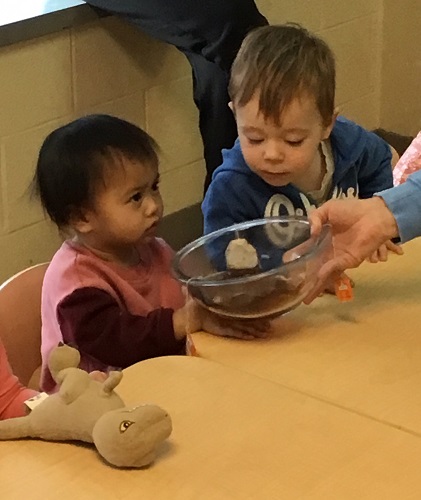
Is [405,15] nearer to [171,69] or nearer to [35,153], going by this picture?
[171,69]

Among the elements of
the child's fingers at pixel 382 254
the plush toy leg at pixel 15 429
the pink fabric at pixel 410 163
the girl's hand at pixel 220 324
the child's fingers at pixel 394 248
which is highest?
the plush toy leg at pixel 15 429

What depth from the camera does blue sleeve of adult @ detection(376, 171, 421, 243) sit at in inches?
50.1

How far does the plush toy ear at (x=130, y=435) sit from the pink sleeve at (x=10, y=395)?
0.82 feet

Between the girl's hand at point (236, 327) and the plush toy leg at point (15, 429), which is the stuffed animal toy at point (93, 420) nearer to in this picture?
the plush toy leg at point (15, 429)

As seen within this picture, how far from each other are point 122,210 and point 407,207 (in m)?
0.45

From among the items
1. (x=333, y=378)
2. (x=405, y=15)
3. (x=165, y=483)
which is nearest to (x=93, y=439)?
(x=165, y=483)

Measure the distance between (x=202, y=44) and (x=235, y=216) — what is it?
35.9 inches

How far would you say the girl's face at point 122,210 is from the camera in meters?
1.48

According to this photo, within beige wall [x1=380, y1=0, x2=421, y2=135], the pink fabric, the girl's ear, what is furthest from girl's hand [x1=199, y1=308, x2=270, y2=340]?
beige wall [x1=380, y1=0, x2=421, y2=135]

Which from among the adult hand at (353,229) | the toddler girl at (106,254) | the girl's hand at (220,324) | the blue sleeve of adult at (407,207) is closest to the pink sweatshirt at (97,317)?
the toddler girl at (106,254)

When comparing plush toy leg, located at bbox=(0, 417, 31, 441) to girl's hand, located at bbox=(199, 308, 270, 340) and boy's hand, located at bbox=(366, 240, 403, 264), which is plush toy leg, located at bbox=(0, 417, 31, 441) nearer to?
girl's hand, located at bbox=(199, 308, 270, 340)

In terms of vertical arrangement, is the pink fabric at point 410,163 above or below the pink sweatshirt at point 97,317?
below

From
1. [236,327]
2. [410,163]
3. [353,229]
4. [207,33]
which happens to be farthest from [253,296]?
[207,33]

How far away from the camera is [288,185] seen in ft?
5.13
